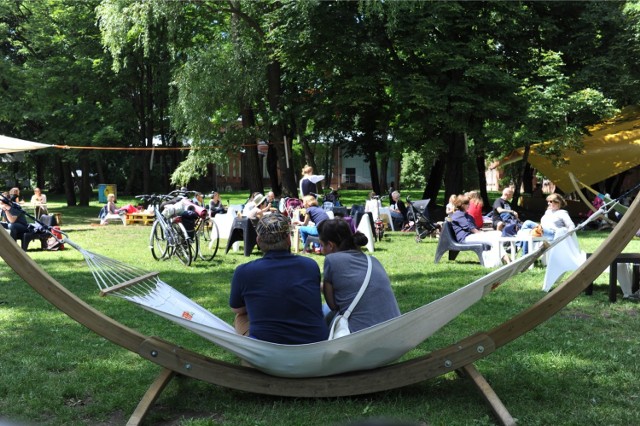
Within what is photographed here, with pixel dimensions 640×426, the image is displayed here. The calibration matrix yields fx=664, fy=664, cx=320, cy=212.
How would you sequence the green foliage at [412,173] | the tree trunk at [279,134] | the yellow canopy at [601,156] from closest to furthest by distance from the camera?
the yellow canopy at [601,156] < the tree trunk at [279,134] < the green foliage at [412,173]

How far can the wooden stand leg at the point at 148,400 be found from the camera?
142 inches

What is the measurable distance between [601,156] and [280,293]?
17.6m

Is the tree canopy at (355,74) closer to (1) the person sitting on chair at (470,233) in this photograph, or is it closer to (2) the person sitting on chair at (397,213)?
(2) the person sitting on chair at (397,213)

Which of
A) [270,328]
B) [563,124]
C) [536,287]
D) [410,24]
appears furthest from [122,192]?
[270,328]

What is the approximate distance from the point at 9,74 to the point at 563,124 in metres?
19.1

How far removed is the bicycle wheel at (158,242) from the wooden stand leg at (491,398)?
25.0 ft

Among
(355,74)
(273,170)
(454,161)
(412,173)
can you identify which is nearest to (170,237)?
(355,74)

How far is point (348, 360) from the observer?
379 cm

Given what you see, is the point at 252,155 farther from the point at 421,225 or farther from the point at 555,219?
the point at 555,219

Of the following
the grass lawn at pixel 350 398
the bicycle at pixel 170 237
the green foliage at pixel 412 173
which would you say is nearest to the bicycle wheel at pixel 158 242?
the bicycle at pixel 170 237

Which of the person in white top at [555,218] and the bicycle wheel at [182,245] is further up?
the person in white top at [555,218]

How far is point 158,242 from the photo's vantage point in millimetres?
11039

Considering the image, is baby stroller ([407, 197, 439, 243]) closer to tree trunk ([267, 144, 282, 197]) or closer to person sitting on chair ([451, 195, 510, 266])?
person sitting on chair ([451, 195, 510, 266])

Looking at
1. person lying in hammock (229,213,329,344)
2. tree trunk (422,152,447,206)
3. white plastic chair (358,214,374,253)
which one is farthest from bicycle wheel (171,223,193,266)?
tree trunk (422,152,447,206)
